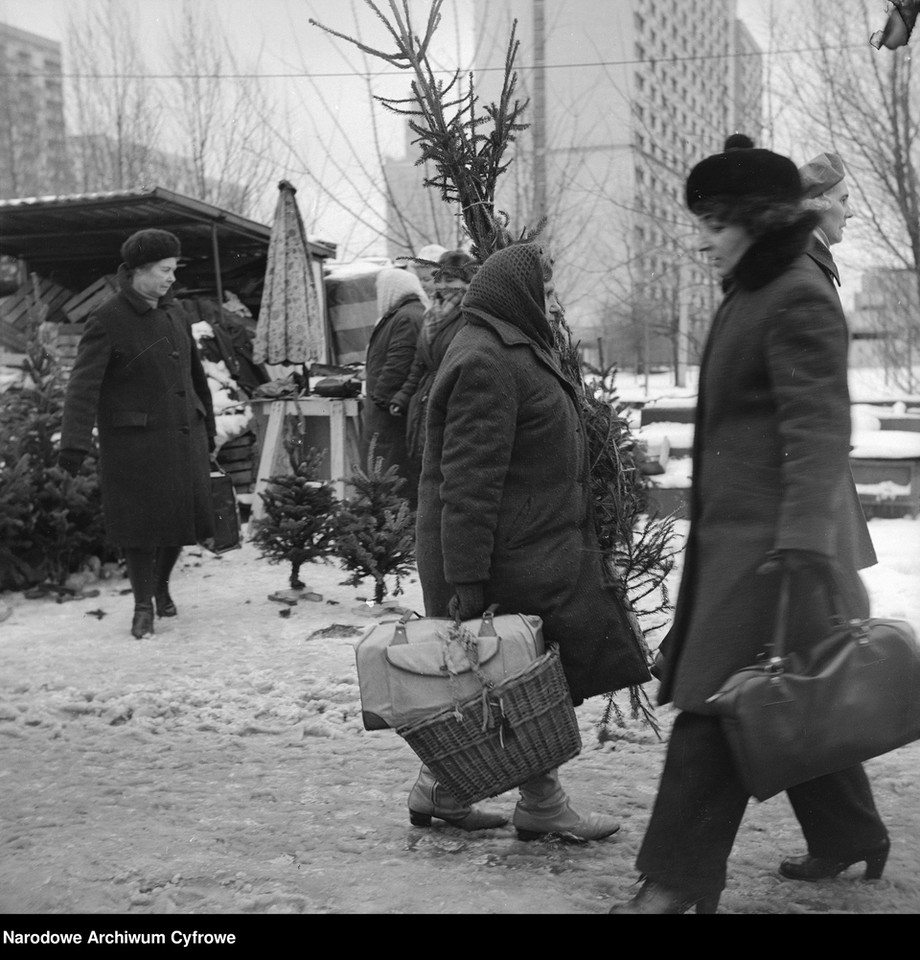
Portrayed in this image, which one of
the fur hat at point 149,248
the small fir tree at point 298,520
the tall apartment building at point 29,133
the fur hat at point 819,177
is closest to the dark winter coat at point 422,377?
the small fir tree at point 298,520

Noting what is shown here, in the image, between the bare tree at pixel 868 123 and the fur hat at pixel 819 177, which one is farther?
the bare tree at pixel 868 123

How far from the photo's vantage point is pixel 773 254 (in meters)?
2.88

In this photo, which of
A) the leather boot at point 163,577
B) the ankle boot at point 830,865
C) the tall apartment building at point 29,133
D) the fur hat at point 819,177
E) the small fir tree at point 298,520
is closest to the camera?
the ankle boot at point 830,865

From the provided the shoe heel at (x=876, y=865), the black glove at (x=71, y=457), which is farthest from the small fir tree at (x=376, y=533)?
the shoe heel at (x=876, y=865)

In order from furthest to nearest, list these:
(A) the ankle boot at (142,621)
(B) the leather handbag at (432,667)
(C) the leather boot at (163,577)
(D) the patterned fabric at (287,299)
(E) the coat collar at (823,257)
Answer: (D) the patterned fabric at (287,299) < (C) the leather boot at (163,577) < (A) the ankle boot at (142,621) < (E) the coat collar at (823,257) < (B) the leather handbag at (432,667)

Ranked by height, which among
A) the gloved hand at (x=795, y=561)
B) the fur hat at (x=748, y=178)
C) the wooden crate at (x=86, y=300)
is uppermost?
the wooden crate at (x=86, y=300)

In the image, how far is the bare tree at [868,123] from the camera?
560 inches

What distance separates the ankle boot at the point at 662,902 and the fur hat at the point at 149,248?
4507 mm

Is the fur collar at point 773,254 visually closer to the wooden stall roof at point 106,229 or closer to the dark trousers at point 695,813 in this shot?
the dark trousers at point 695,813

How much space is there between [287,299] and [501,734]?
795cm

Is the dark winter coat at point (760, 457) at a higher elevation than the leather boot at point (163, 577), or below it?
higher

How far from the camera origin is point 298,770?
4.49m

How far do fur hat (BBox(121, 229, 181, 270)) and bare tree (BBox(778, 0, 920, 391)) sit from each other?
33.2 ft

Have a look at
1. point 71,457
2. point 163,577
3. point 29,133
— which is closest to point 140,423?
point 71,457
